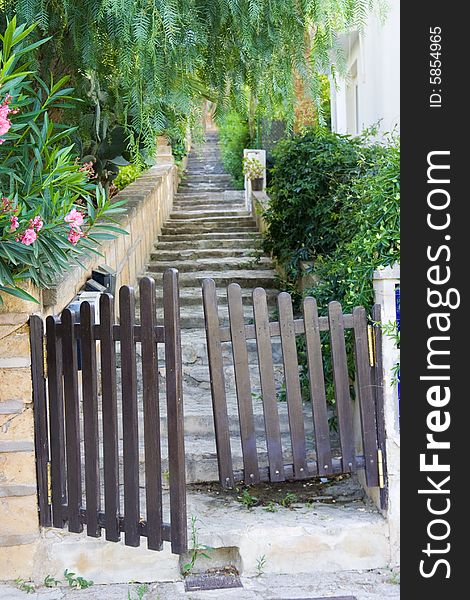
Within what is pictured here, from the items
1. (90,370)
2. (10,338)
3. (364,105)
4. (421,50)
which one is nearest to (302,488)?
(90,370)

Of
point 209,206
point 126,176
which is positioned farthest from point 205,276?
point 209,206

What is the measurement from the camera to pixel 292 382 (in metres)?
4.45

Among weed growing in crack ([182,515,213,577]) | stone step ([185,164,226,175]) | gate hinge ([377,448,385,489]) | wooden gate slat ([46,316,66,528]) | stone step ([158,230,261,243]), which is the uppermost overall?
stone step ([185,164,226,175])

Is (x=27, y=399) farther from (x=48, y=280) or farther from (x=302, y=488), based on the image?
(x=302, y=488)

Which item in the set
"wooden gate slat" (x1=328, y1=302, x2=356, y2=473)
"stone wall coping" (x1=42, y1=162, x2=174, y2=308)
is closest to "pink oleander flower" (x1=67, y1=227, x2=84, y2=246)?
"stone wall coping" (x1=42, y1=162, x2=174, y2=308)

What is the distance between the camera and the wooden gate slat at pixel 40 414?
4.18 metres

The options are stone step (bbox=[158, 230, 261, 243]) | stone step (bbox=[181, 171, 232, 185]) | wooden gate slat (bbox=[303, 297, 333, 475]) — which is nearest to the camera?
wooden gate slat (bbox=[303, 297, 333, 475])

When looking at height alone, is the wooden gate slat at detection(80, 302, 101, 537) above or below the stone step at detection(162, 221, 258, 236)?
below

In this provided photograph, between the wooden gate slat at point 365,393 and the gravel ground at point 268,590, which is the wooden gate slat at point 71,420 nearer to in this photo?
the gravel ground at point 268,590

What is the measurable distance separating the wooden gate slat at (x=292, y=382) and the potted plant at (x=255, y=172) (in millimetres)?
9381

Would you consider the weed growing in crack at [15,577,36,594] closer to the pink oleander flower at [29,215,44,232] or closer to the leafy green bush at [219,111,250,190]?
the pink oleander flower at [29,215,44,232]

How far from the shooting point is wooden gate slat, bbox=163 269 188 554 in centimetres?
390

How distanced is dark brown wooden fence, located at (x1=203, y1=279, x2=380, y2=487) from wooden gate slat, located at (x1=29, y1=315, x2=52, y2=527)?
860 mm

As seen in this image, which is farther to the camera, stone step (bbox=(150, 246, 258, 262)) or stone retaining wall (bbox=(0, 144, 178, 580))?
stone step (bbox=(150, 246, 258, 262))
